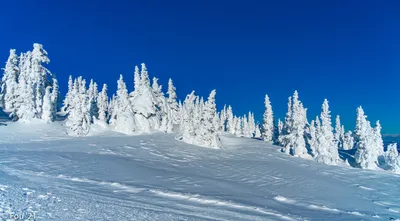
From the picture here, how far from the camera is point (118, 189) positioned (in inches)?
629

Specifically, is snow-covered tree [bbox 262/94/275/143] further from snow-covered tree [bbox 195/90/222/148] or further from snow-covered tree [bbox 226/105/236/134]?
snow-covered tree [bbox 226/105/236/134]

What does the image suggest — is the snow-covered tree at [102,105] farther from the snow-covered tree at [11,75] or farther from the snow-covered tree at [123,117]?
the snow-covered tree at [11,75]

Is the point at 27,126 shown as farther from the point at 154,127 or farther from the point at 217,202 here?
the point at 217,202

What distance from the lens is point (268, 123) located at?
8725 centimetres

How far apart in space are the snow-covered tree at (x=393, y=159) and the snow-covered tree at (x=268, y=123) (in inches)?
1125

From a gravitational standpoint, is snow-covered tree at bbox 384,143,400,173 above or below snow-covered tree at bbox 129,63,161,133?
below

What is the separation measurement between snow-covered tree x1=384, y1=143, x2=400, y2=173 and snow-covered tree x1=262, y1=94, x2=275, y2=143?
2857 cm

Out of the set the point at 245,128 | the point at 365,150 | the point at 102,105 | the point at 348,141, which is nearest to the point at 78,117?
the point at 102,105

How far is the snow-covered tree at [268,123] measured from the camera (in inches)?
3388

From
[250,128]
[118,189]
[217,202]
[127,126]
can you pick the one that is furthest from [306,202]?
[250,128]

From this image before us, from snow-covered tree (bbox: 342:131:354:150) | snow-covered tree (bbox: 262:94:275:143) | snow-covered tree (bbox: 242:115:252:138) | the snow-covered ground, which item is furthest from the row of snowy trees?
snow-covered tree (bbox: 242:115:252:138)

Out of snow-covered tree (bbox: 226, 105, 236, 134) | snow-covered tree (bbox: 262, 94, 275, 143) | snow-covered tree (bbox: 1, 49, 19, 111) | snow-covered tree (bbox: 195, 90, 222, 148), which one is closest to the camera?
snow-covered tree (bbox: 195, 90, 222, 148)

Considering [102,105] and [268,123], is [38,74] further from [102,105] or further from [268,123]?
[268,123]

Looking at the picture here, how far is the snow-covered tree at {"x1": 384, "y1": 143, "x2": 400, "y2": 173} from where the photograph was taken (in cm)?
6328
